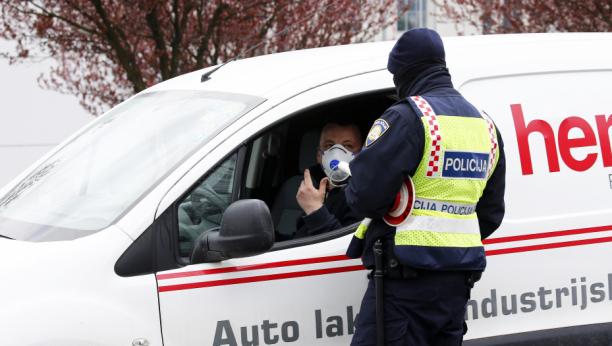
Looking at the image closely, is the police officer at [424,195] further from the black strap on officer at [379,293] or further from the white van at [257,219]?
the white van at [257,219]

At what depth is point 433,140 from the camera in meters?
2.09

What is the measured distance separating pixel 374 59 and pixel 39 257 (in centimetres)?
145

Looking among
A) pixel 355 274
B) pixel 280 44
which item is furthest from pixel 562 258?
pixel 280 44

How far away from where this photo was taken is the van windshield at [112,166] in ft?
7.34

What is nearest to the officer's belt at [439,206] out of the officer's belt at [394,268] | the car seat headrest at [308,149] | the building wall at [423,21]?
the officer's belt at [394,268]

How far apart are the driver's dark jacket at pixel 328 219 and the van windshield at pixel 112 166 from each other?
0.50 m

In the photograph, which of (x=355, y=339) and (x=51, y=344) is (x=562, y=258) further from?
(x=51, y=344)

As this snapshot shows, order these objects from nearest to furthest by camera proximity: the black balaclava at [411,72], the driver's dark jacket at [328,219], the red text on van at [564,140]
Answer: the black balaclava at [411,72] < the driver's dark jacket at [328,219] < the red text on van at [564,140]

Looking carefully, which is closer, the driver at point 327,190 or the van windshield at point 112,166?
the van windshield at point 112,166

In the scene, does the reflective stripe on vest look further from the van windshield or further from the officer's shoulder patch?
the van windshield

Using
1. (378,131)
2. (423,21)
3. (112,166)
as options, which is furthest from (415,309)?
(423,21)

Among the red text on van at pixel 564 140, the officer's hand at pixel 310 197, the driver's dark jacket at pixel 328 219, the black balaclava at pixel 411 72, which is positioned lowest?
the driver's dark jacket at pixel 328 219

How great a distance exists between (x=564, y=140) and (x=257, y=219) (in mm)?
1388

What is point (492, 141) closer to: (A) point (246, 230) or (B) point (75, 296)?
(A) point (246, 230)
